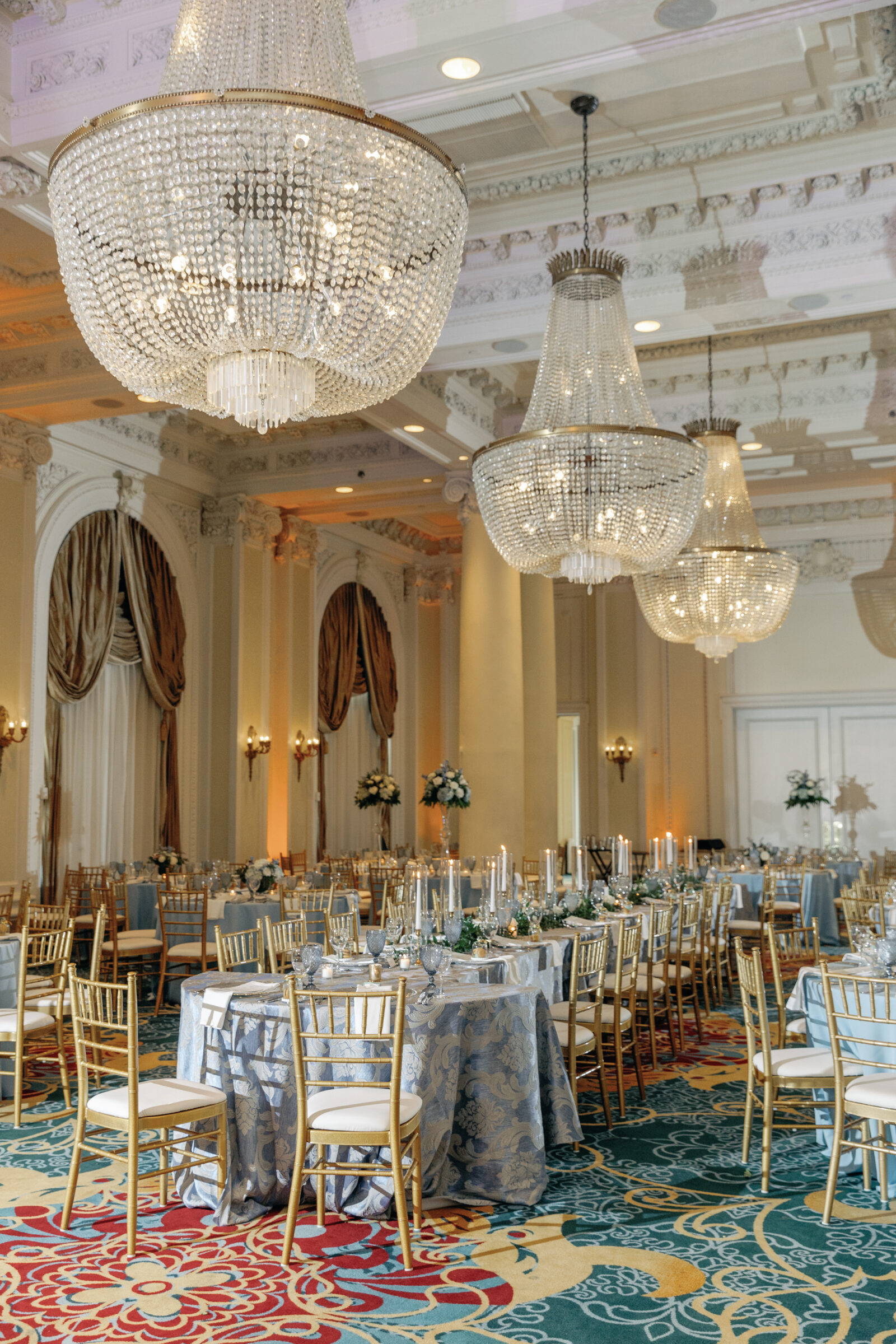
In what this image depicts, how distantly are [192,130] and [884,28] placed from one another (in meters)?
4.95

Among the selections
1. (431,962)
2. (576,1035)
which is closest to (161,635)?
(576,1035)

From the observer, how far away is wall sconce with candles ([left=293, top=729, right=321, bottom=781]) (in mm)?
15859

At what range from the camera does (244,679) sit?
47.8 ft

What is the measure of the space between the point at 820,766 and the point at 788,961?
8903 mm

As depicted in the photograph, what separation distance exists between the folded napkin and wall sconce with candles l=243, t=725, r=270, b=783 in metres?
9.78

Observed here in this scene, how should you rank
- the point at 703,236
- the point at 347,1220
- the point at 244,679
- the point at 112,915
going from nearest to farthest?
the point at 347,1220
the point at 703,236
the point at 112,915
the point at 244,679

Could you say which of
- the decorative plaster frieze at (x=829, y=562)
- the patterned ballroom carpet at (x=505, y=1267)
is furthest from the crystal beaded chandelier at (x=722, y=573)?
the decorative plaster frieze at (x=829, y=562)

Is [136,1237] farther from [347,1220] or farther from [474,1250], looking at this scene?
[474,1250]

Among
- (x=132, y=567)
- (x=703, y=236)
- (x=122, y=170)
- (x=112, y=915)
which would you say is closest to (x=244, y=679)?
(x=132, y=567)

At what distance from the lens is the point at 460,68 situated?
5488mm

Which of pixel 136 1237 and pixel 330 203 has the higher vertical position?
pixel 330 203

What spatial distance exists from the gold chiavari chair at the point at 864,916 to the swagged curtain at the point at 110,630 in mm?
7987

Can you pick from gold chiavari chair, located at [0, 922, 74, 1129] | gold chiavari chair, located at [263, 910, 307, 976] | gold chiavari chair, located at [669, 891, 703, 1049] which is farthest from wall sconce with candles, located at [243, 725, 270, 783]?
gold chiavari chair, located at [263, 910, 307, 976]

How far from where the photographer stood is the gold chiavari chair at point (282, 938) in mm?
6082
